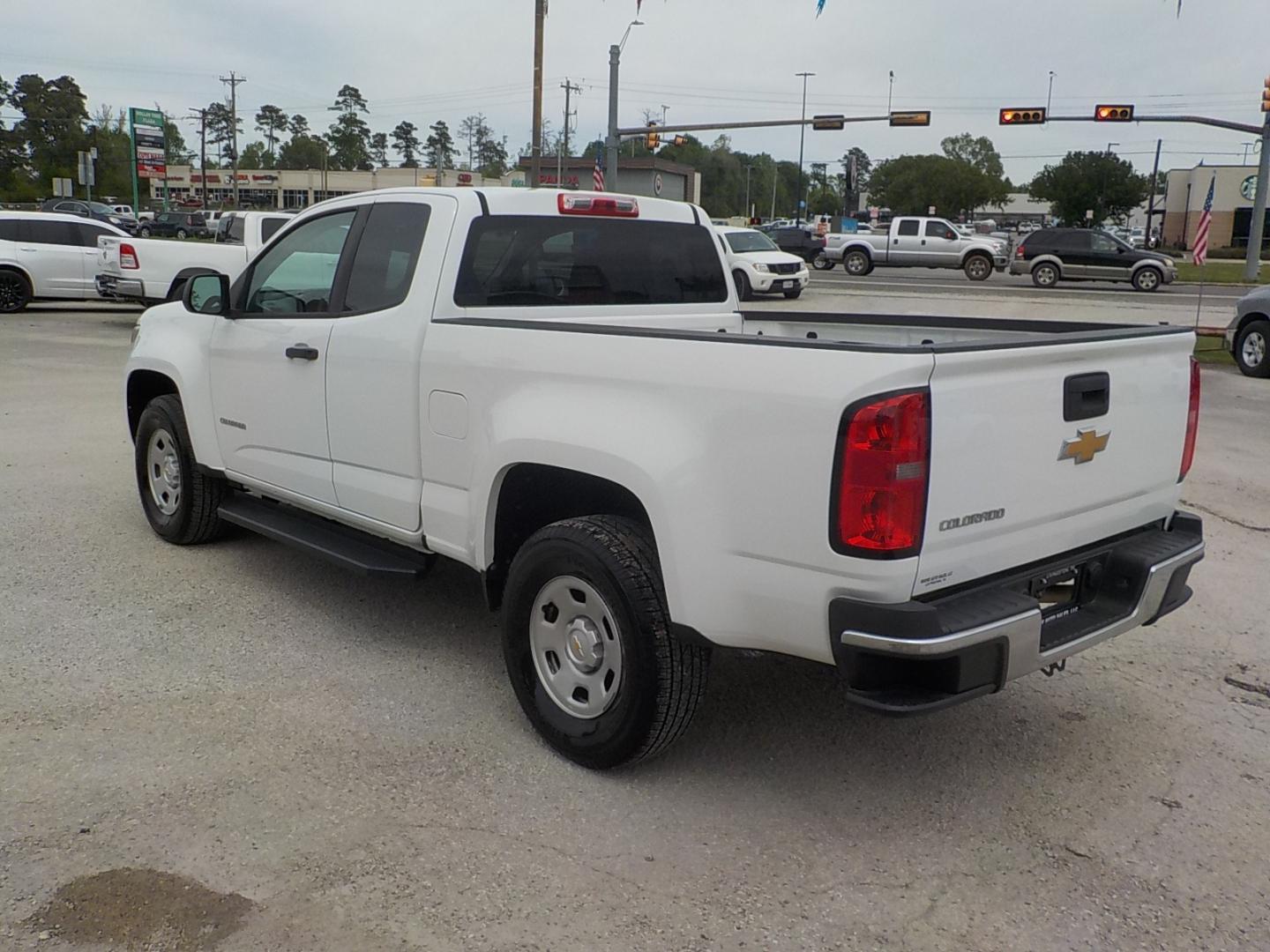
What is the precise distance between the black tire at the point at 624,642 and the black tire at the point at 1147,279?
31.0m

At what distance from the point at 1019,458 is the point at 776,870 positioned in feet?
4.46

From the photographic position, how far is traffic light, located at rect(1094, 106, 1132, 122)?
35.7 m

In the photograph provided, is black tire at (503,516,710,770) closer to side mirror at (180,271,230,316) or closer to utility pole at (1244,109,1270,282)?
side mirror at (180,271,230,316)

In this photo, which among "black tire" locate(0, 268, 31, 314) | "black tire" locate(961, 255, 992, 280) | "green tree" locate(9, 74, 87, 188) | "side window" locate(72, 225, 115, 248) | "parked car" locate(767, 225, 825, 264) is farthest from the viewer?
"green tree" locate(9, 74, 87, 188)

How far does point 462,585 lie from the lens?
18.7 feet

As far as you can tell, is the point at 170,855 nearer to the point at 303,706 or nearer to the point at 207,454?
the point at 303,706

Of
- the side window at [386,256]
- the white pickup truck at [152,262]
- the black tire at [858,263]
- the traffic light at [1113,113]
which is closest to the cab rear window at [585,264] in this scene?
the side window at [386,256]

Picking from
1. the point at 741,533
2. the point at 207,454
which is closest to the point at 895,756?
the point at 741,533

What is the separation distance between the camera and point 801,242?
40.8m

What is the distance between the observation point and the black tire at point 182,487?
5859 millimetres

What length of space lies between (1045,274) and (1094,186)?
6407 cm

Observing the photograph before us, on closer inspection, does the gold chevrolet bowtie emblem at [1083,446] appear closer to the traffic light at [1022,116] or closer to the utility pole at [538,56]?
the utility pole at [538,56]

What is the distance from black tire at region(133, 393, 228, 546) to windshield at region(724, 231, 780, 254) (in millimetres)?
21347

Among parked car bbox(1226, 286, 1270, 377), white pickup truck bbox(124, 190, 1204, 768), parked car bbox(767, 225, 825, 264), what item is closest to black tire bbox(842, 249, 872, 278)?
parked car bbox(767, 225, 825, 264)
